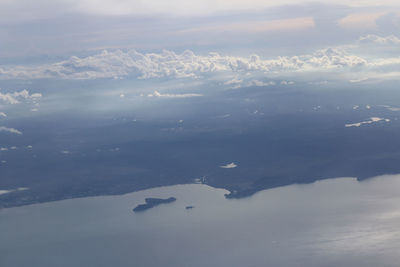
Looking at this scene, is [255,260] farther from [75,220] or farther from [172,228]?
[75,220]

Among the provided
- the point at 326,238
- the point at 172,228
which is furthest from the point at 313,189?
the point at 172,228

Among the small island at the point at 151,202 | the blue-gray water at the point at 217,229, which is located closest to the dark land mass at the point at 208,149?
the blue-gray water at the point at 217,229

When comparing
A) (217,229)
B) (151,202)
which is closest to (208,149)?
(151,202)

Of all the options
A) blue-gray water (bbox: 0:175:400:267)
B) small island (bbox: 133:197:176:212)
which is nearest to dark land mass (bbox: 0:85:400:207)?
blue-gray water (bbox: 0:175:400:267)

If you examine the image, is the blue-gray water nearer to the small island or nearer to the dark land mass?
the small island

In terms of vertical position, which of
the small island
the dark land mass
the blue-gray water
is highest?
the dark land mass

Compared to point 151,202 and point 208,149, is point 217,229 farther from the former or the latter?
point 208,149
